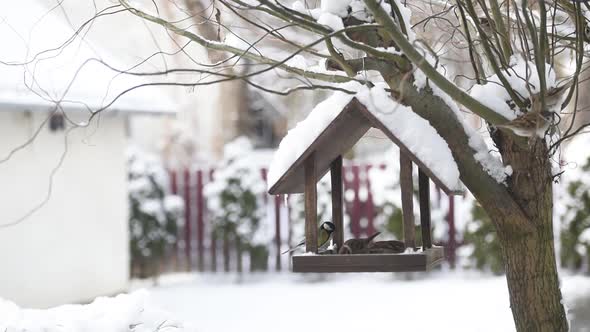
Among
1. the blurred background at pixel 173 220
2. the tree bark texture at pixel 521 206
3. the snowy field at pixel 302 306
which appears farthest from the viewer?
the blurred background at pixel 173 220

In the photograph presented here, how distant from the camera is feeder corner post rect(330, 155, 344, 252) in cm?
452

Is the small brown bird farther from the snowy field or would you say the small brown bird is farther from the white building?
the white building

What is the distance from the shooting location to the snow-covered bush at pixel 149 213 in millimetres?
12727

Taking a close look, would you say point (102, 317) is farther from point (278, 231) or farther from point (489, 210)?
point (278, 231)

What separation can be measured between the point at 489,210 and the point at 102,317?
2763mm

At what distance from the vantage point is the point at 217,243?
1299 cm

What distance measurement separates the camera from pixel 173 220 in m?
13.1

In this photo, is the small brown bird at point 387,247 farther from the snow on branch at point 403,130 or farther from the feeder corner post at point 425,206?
the snow on branch at point 403,130

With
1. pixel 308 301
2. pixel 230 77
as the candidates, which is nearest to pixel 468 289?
pixel 308 301

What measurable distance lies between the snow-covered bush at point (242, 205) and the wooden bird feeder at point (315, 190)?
8.21 m

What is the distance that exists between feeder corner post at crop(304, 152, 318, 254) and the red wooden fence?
8.32 meters

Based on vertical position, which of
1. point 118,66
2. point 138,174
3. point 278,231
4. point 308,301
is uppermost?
point 118,66

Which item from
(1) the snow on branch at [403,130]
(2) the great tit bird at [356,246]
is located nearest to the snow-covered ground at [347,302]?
(2) the great tit bird at [356,246]

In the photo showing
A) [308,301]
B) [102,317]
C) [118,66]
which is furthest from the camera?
[308,301]
